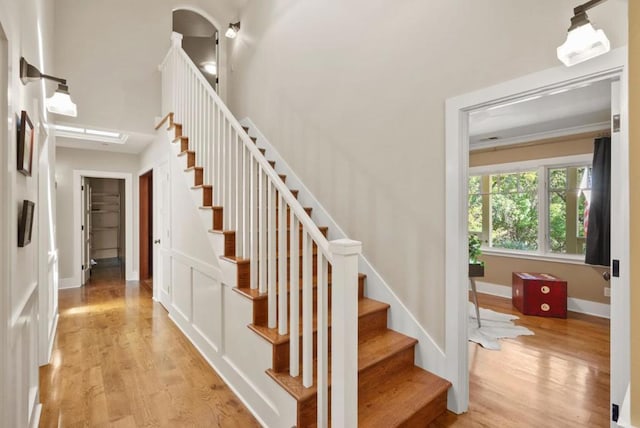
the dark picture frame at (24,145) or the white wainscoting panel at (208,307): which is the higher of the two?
the dark picture frame at (24,145)

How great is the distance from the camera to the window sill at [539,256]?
4.21m

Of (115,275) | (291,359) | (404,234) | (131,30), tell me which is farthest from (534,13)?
(115,275)

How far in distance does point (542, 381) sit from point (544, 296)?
1932 mm

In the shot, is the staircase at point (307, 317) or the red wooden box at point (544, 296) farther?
the red wooden box at point (544, 296)

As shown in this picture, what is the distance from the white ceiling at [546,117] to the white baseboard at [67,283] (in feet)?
20.7

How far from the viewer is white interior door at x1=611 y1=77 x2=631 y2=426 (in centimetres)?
143

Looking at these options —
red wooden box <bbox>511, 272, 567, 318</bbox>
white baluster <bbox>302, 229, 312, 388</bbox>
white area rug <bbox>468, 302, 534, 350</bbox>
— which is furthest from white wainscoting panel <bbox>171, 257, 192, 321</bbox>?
red wooden box <bbox>511, 272, 567, 318</bbox>

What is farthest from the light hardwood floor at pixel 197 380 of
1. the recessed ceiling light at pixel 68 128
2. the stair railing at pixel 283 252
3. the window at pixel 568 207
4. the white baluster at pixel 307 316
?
the recessed ceiling light at pixel 68 128

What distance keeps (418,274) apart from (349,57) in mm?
1966

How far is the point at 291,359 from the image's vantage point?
173 cm

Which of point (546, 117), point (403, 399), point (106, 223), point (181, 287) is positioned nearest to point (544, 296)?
point (546, 117)

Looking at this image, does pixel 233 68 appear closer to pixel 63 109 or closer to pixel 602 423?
pixel 63 109

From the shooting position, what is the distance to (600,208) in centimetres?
384

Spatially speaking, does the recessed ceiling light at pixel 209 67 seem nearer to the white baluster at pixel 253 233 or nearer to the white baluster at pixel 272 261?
the white baluster at pixel 253 233
